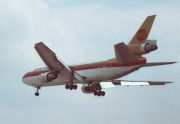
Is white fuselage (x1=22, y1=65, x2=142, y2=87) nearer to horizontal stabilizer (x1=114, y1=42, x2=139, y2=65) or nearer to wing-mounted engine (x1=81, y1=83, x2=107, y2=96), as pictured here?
horizontal stabilizer (x1=114, y1=42, x2=139, y2=65)

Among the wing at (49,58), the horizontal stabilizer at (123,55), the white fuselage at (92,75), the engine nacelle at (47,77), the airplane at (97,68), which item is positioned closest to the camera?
the horizontal stabilizer at (123,55)

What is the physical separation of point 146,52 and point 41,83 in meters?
18.2

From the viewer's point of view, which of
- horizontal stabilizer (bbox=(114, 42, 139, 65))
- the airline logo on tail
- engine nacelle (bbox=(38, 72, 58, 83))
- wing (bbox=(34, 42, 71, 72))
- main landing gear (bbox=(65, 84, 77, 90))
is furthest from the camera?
main landing gear (bbox=(65, 84, 77, 90))

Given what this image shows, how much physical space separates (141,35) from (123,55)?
340 centimetres

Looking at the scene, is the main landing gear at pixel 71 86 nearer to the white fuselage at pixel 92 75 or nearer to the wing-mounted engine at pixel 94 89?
the wing-mounted engine at pixel 94 89

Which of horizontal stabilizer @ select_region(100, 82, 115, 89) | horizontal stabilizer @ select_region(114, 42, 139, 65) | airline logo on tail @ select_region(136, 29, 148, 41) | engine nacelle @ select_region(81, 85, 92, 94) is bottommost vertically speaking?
engine nacelle @ select_region(81, 85, 92, 94)

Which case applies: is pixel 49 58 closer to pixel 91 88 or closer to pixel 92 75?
pixel 92 75

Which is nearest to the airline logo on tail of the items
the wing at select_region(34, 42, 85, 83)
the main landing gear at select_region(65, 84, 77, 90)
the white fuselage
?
the white fuselage

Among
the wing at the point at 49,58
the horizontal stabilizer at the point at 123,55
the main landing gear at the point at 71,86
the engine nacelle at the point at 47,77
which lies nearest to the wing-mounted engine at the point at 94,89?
the main landing gear at the point at 71,86

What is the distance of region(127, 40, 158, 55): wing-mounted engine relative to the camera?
266 feet

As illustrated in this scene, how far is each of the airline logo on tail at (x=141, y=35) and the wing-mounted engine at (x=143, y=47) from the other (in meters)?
0.75

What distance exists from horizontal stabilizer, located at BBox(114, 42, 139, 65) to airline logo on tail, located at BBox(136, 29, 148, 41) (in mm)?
2393

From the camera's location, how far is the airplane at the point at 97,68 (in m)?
82.0

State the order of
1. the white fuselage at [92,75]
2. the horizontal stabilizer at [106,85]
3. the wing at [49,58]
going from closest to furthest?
the white fuselage at [92,75]
the wing at [49,58]
the horizontal stabilizer at [106,85]
